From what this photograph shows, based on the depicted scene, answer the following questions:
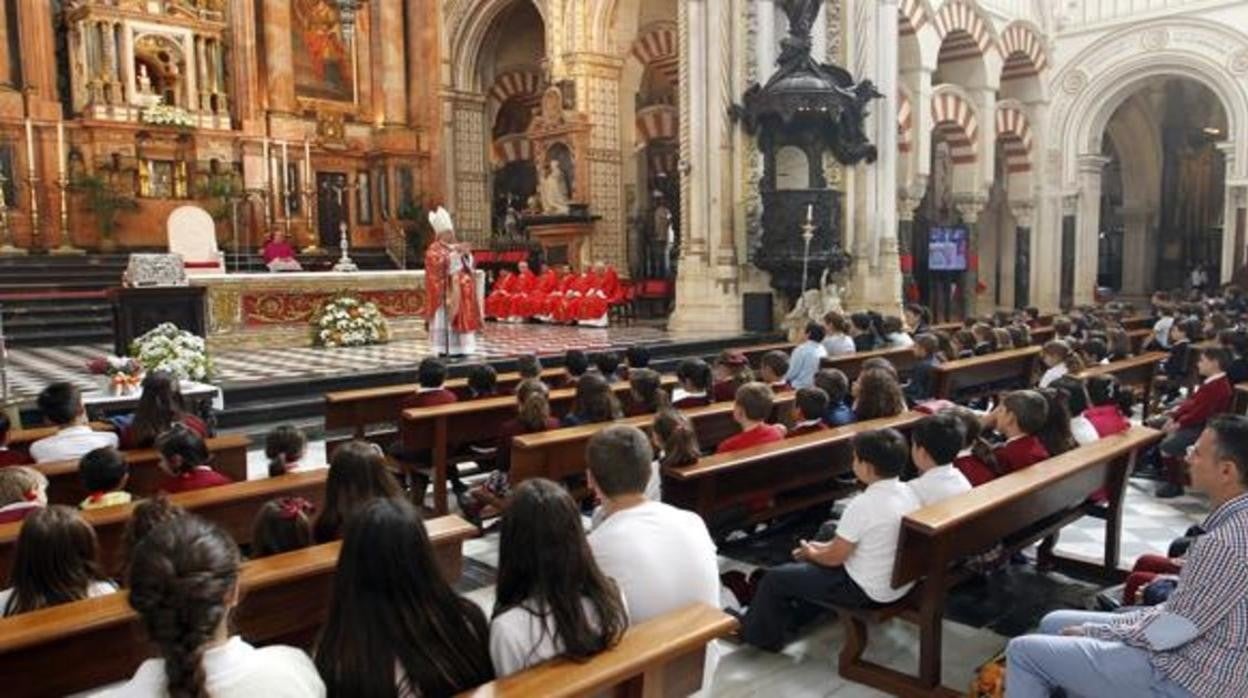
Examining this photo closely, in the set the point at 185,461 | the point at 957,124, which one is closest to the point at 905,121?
the point at 957,124

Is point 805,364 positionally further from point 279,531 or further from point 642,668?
point 642,668

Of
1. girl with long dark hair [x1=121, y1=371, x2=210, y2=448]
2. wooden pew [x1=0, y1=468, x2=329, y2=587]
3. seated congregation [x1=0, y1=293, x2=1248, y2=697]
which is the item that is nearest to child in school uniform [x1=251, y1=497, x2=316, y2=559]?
seated congregation [x1=0, y1=293, x2=1248, y2=697]

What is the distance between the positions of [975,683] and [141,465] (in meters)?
3.77

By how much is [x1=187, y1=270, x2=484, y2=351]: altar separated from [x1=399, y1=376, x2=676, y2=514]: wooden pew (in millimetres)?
6170

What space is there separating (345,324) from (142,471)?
26.6 feet

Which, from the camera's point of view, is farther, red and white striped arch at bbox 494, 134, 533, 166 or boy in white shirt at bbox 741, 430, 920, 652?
red and white striped arch at bbox 494, 134, 533, 166

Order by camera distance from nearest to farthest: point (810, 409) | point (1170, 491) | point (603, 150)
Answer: point (810, 409)
point (1170, 491)
point (603, 150)

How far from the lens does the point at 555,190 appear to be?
1811 cm

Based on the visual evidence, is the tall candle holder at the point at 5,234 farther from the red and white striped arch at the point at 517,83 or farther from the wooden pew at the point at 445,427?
the wooden pew at the point at 445,427

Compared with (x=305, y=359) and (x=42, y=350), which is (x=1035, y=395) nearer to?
(x=305, y=359)

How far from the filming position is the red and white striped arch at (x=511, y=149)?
70.5ft

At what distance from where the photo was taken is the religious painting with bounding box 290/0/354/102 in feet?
62.8

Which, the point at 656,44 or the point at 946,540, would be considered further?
the point at 656,44

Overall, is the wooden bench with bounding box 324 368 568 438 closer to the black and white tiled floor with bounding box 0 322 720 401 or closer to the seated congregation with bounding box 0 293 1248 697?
the seated congregation with bounding box 0 293 1248 697
